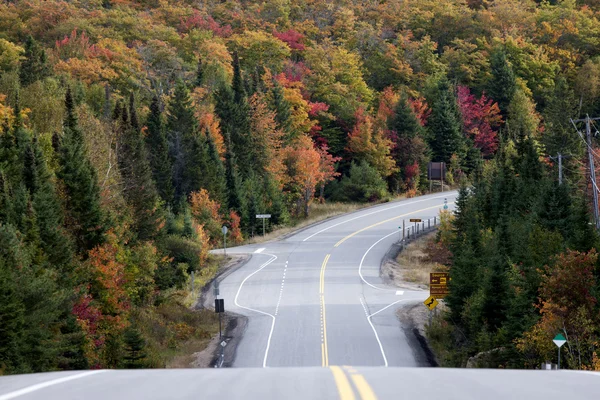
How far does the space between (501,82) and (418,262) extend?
48.7m

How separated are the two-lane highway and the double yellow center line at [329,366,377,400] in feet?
93.7

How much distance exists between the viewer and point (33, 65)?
8212cm

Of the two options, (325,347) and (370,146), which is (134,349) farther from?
(370,146)

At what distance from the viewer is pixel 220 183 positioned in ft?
273

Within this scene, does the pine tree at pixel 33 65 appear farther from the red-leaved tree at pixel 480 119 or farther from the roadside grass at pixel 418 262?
the red-leaved tree at pixel 480 119

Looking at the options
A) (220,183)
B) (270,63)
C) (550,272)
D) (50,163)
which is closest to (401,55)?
(270,63)

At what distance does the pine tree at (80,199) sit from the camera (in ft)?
163

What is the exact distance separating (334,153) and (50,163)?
51.8 m

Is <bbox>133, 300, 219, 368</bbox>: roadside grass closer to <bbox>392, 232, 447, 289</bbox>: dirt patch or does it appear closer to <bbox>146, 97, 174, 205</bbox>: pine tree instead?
<bbox>392, 232, 447, 289</bbox>: dirt patch

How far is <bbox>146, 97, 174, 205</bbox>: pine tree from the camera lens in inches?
3088

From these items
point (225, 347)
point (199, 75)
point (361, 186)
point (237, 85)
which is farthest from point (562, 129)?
point (225, 347)

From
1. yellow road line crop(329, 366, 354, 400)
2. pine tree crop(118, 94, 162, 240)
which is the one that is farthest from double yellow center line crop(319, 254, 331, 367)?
yellow road line crop(329, 366, 354, 400)

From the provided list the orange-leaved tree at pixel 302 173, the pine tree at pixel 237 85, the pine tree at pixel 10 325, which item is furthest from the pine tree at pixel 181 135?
the pine tree at pixel 10 325

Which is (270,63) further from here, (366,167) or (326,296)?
(326,296)
